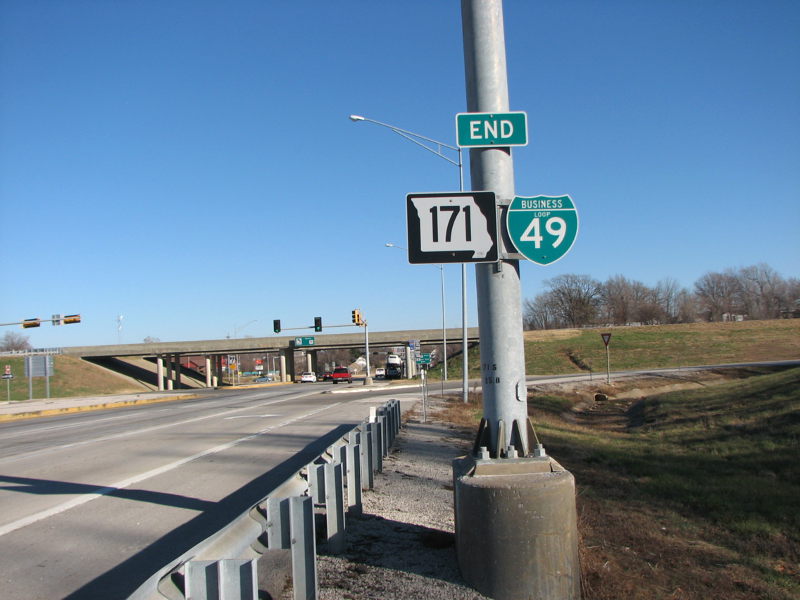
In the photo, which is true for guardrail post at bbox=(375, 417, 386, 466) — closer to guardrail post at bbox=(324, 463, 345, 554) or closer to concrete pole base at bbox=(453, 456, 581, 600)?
guardrail post at bbox=(324, 463, 345, 554)

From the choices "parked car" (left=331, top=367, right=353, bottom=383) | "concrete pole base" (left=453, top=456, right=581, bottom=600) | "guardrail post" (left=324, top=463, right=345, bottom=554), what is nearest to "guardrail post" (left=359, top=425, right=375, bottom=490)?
"guardrail post" (left=324, top=463, right=345, bottom=554)

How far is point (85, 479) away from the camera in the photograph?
993 centimetres

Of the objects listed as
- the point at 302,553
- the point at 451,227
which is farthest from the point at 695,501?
the point at 302,553

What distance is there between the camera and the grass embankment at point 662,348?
59719 millimetres

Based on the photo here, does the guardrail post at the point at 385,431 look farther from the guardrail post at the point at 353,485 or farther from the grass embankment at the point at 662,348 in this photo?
the grass embankment at the point at 662,348

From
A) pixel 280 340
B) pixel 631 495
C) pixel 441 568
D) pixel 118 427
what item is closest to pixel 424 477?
pixel 631 495

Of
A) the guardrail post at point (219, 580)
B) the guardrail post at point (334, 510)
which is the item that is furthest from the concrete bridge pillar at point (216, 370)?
the guardrail post at point (219, 580)

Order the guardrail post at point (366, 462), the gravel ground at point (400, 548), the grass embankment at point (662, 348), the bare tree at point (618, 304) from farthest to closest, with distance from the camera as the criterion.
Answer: the bare tree at point (618, 304)
the grass embankment at point (662, 348)
the guardrail post at point (366, 462)
the gravel ground at point (400, 548)

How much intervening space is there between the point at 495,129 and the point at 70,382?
74980 millimetres

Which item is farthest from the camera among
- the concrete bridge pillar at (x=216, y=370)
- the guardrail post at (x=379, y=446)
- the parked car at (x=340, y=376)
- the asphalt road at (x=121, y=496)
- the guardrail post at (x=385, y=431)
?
the concrete bridge pillar at (x=216, y=370)

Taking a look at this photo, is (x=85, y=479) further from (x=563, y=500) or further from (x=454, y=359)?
(x=454, y=359)

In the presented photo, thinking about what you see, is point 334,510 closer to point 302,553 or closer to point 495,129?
point 302,553

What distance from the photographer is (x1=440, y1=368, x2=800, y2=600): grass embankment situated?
220 inches

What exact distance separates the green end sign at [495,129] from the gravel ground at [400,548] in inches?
130
